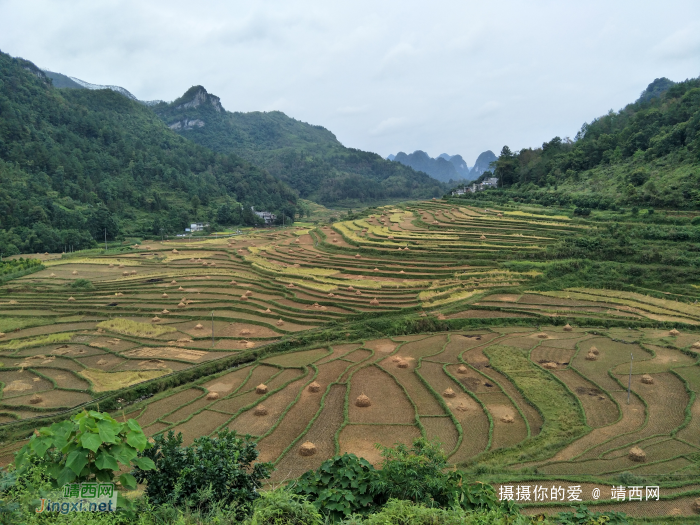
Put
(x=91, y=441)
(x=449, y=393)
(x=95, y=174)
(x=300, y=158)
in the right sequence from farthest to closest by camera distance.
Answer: (x=300, y=158), (x=95, y=174), (x=449, y=393), (x=91, y=441)

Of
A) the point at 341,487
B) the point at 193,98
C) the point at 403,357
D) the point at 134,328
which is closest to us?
the point at 341,487

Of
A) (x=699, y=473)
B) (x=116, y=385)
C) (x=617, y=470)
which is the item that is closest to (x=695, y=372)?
(x=699, y=473)

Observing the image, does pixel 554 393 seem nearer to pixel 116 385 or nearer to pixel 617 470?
pixel 617 470

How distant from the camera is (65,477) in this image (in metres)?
4.53

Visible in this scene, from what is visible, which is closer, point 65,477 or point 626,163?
point 65,477

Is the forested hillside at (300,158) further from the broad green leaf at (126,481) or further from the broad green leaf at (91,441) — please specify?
the broad green leaf at (91,441)

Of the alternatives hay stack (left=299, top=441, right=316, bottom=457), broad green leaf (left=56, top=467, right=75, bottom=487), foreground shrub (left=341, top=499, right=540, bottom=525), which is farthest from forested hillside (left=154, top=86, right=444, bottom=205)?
broad green leaf (left=56, top=467, right=75, bottom=487)

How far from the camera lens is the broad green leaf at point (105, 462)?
452 centimetres

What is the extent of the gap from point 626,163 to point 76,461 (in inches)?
2473

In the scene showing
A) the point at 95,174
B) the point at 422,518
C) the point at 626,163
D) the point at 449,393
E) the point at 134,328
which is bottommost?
the point at 449,393

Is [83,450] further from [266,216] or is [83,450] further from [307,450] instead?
[266,216]

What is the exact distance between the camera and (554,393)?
672 inches

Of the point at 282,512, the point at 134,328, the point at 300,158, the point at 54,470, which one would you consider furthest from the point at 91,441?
the point at 300,158

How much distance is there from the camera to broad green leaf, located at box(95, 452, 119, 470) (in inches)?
178
